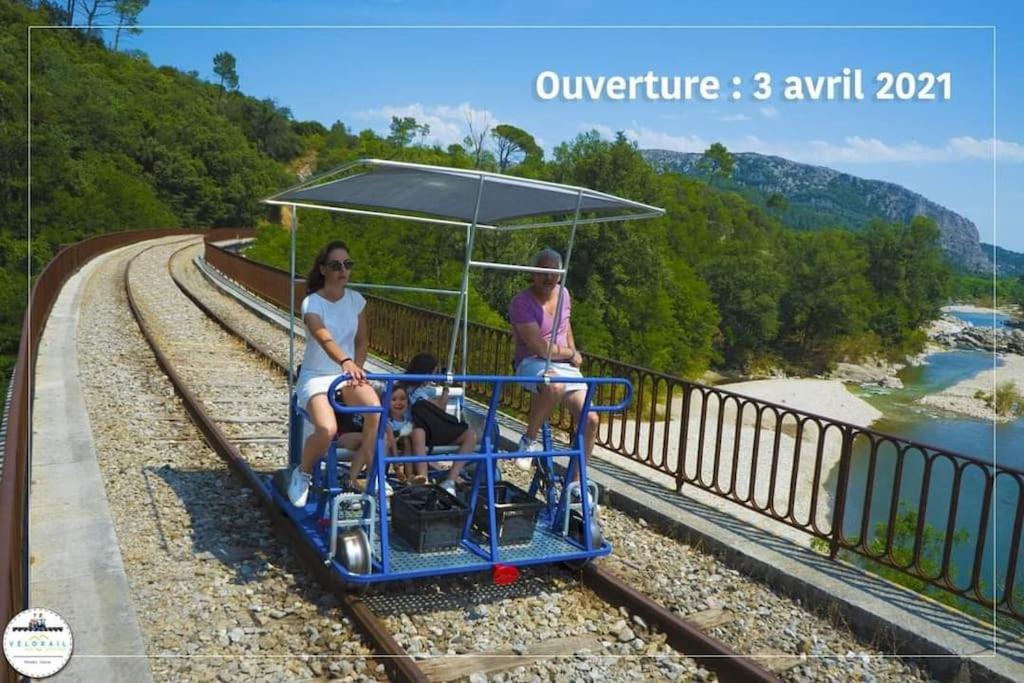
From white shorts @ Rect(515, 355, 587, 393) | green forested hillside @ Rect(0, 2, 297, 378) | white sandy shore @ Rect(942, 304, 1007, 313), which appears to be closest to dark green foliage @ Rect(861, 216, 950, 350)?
green forested hillside @ Rect(0, 2, 297, 378)

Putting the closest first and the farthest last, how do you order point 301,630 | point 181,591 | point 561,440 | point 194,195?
point 301,630 < point 181,591 < point 561,440 < point 194,195

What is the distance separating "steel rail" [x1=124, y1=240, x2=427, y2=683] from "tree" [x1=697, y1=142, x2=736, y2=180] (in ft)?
410

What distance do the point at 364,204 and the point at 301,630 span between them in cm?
351

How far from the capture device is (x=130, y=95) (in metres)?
86.1

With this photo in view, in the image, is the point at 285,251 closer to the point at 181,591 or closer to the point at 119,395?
the point at 119,395

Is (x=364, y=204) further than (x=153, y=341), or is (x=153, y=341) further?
(x=153, y=341)

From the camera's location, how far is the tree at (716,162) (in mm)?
126688

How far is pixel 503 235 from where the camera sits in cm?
3316

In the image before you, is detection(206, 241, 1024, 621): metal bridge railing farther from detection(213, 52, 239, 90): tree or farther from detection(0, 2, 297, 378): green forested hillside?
detection(213, 52, 239, 90): tree

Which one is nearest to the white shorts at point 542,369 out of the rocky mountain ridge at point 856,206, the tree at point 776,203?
the rocky mountain ridge at point 856,206

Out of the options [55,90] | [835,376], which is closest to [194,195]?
[55,90]

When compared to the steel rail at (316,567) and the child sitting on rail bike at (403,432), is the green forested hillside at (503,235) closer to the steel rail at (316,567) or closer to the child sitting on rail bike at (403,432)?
the steel rail at (316,567)

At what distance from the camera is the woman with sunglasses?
5434 mm

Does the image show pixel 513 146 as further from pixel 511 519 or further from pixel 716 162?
pixel 716 162
